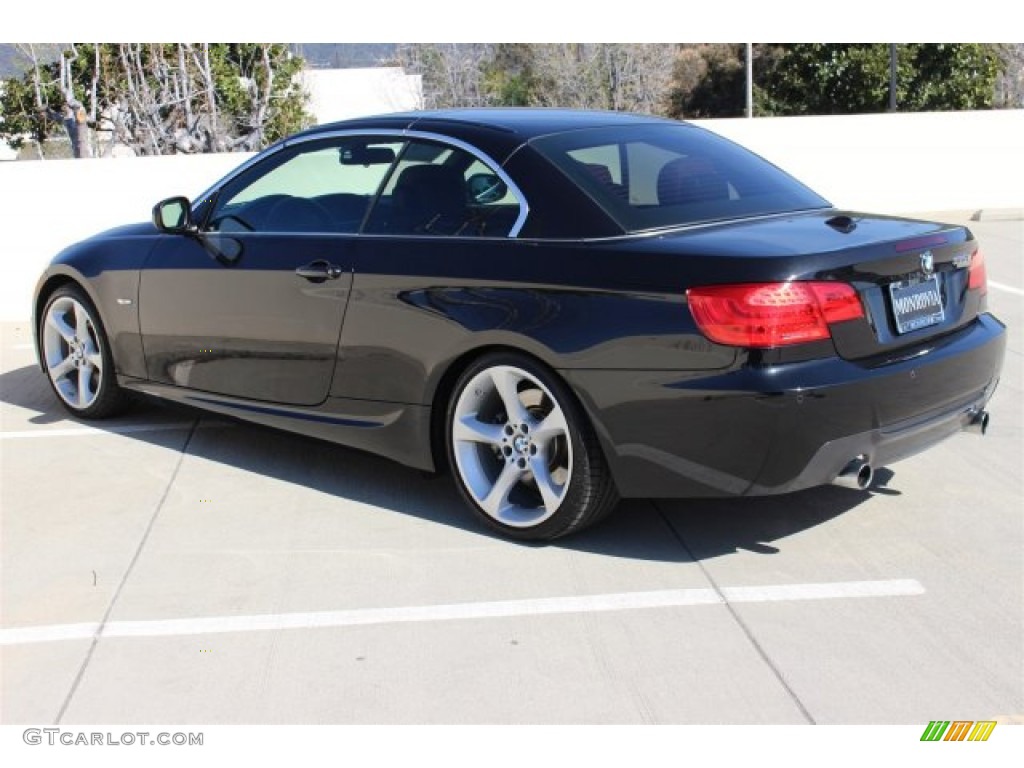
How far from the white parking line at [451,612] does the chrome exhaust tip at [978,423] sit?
2.48ft

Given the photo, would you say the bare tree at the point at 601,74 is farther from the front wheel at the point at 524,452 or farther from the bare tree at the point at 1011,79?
the front wheel at the point at 524,452

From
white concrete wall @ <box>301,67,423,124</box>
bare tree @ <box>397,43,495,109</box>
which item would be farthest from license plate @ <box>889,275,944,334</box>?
white concrete wall @ <box>301,67,423,124</box>

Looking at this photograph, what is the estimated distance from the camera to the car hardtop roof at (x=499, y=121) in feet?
17.3

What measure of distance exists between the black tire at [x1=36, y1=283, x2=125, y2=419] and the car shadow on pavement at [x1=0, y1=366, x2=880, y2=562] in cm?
12

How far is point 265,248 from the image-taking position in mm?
5770

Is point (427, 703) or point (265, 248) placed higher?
point (265, 248)

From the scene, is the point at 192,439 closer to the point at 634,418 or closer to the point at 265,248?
the point at 265,248

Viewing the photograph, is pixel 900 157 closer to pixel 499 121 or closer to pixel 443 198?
pixel 499 121

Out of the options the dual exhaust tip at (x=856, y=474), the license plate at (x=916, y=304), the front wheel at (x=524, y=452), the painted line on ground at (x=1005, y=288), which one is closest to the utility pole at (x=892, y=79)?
the painted line on ground at (x=1005, y=288)

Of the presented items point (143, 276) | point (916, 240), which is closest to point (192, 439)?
point (143, 276)

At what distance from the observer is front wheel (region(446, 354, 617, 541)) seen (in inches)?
186

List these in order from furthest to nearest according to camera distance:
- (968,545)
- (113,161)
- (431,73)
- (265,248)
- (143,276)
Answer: (431,73) → (113,161) → (143,276) → (265,248) → (968,545)

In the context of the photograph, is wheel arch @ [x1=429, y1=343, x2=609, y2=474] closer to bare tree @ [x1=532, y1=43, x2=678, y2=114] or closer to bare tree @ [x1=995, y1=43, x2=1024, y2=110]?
bare tree @ [x1=532, y1=43, x2=678, y2=114]
